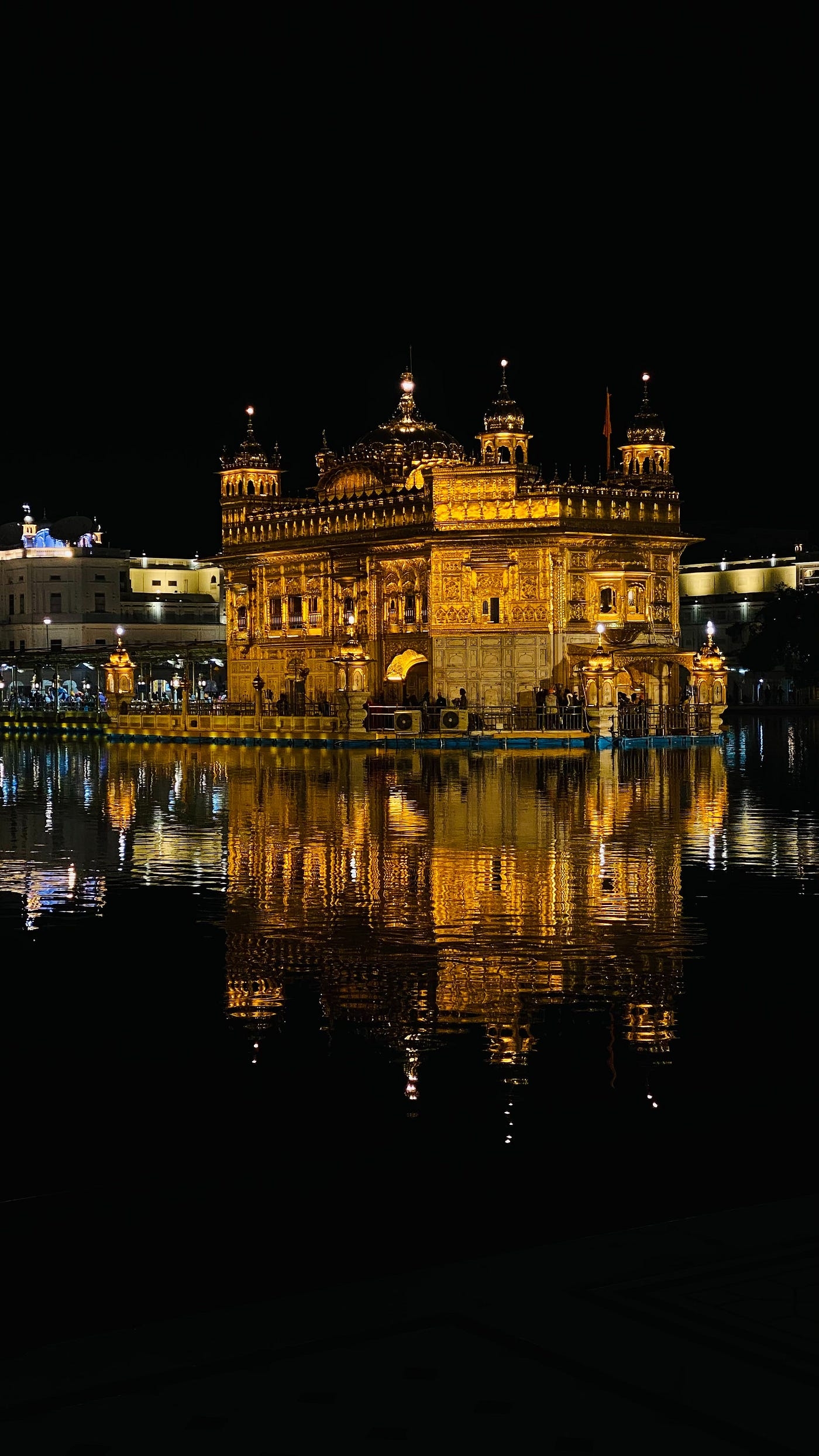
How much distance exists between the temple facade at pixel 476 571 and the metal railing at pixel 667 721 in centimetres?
184

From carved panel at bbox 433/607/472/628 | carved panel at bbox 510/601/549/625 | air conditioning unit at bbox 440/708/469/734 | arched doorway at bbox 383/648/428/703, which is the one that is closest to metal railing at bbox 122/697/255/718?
arched doorway at bbox 383/648/428/703

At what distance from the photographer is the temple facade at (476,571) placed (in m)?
63.6

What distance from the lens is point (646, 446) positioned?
243 ft

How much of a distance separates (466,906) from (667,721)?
41136 mm

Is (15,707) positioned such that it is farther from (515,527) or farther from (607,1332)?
(607,1332)

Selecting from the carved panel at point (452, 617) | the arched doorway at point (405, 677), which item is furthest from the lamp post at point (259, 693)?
the carved panel at point (452, 617)

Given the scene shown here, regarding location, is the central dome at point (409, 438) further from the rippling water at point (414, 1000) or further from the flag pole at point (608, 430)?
the rippling water at point (414, 1000)

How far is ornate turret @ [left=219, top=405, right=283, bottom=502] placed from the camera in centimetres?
8131

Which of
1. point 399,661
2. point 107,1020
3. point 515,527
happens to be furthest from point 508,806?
point 399,661

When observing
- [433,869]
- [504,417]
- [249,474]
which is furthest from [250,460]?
[433,869]

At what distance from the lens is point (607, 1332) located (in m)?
5.90

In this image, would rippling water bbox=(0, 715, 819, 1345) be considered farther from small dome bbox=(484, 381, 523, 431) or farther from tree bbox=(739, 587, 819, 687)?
tree bbox=(739, 587, 819, 687)

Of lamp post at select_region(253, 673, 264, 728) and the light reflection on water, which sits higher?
lamp post at select_region(253, 673, 264, 728)

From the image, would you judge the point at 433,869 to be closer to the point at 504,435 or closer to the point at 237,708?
the point at 504,435
